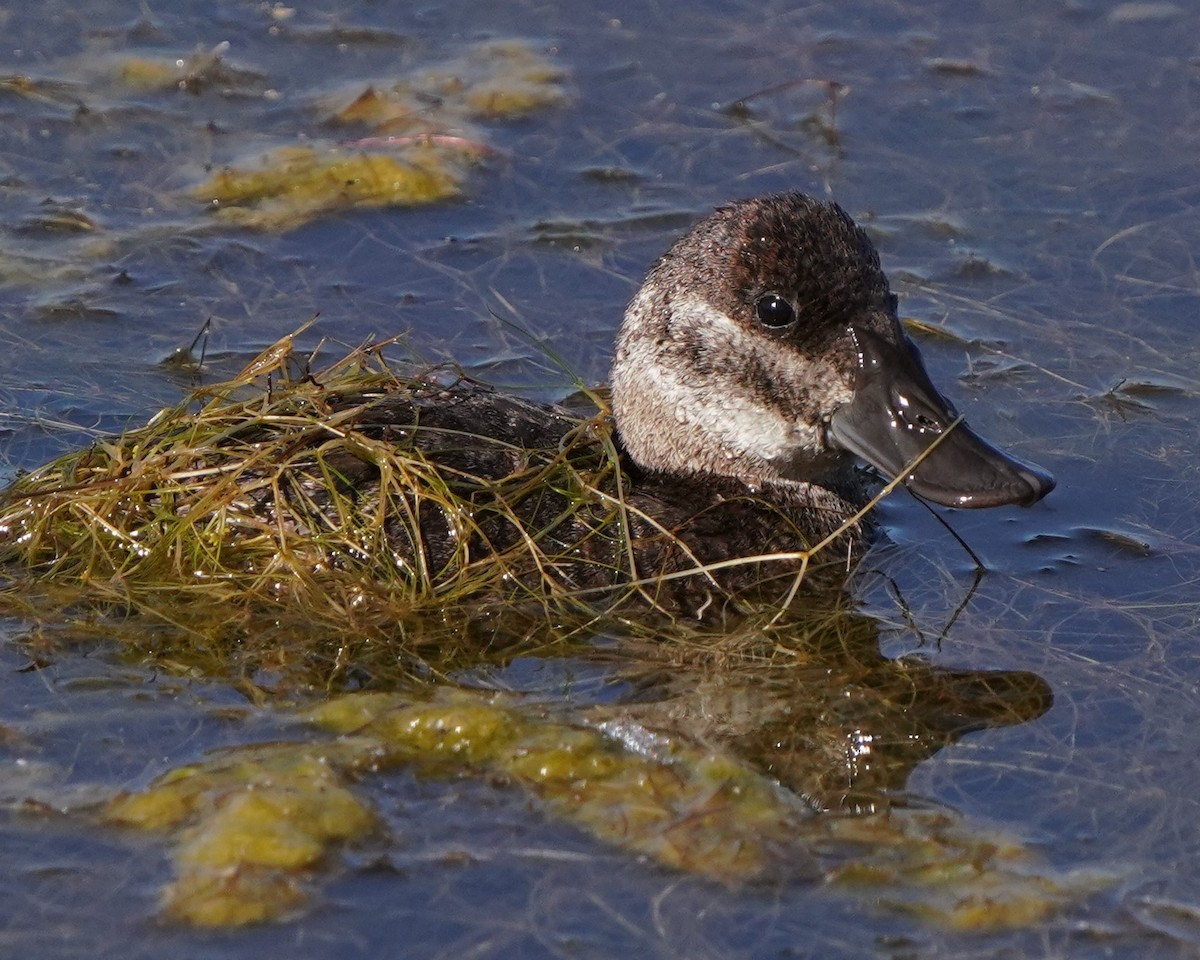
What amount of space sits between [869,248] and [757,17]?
4.24 meters

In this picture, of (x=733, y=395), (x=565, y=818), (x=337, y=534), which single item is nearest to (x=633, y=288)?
(x=733, y=395)

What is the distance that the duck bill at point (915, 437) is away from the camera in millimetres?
6258

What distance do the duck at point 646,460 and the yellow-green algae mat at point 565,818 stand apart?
68 centimetres

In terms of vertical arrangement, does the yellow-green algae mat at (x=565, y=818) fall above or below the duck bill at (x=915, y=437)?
below

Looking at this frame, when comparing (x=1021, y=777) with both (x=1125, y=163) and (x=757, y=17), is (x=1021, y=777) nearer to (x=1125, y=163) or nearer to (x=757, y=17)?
(x=1125, y=163)

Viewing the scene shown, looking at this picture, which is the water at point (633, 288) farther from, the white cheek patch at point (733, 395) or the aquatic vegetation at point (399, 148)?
the white cheek patch at point (733, 395)

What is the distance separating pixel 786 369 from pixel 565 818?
6.06 feet

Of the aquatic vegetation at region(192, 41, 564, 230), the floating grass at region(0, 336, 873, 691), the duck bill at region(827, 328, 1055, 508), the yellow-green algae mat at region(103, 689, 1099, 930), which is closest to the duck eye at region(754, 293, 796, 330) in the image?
the duck bill at region(827, 328, 1055, 508)

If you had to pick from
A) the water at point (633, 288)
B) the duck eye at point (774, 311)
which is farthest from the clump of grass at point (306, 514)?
the duck eye at point (774, 311)

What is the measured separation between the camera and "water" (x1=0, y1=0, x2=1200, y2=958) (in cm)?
495

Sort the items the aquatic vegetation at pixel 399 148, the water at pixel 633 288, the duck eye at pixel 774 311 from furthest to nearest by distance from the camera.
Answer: the aquatic vegetation at pixel 399 148, the duck eye at pixel 774 311, the water at pixel 633 288

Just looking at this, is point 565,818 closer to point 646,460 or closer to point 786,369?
point 646,460

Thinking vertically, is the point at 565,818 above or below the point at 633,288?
below

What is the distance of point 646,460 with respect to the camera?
6.66 meters
